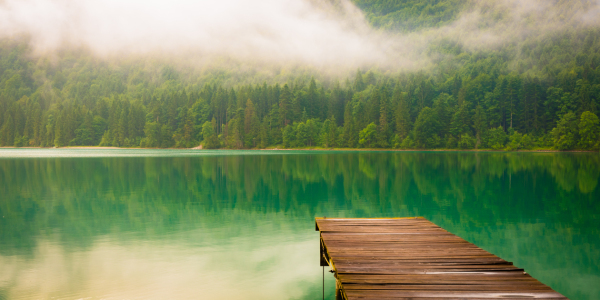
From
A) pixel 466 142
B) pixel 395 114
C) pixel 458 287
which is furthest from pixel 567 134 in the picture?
pixel 458 287

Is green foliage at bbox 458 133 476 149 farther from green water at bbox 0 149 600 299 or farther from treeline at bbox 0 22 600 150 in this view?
green water at bbox 0 149 600 299

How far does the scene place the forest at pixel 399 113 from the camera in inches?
4766

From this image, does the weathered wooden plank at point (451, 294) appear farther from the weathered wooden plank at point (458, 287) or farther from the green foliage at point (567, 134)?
the green foliage at point (567, 134)

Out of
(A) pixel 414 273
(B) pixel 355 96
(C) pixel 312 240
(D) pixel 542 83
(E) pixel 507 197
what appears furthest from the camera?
(B) pixel 355 96

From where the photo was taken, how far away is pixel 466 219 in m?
18.0

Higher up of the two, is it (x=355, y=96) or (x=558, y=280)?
(x=355, y=96)

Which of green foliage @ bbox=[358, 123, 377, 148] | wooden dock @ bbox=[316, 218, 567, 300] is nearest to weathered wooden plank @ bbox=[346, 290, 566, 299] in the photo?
wooden dock @ bbox=[316, 218, 567, 300]

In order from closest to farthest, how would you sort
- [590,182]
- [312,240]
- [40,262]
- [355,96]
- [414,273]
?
[414,273] → [40,262] → [312,240] → [590,182] → [355,96]

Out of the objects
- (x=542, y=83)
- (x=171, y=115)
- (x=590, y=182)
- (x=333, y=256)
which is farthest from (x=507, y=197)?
(x=171, y=115)

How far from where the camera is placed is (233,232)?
15.5 m

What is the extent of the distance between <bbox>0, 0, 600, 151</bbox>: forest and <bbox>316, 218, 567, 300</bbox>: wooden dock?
115 metres

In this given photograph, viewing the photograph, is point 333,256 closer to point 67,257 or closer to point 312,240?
point 312,240

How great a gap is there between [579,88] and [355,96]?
72453mm

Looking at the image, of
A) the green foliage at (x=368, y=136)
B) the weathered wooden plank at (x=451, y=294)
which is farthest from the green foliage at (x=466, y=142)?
the weathered wooden plank at (x=451, y=294)
